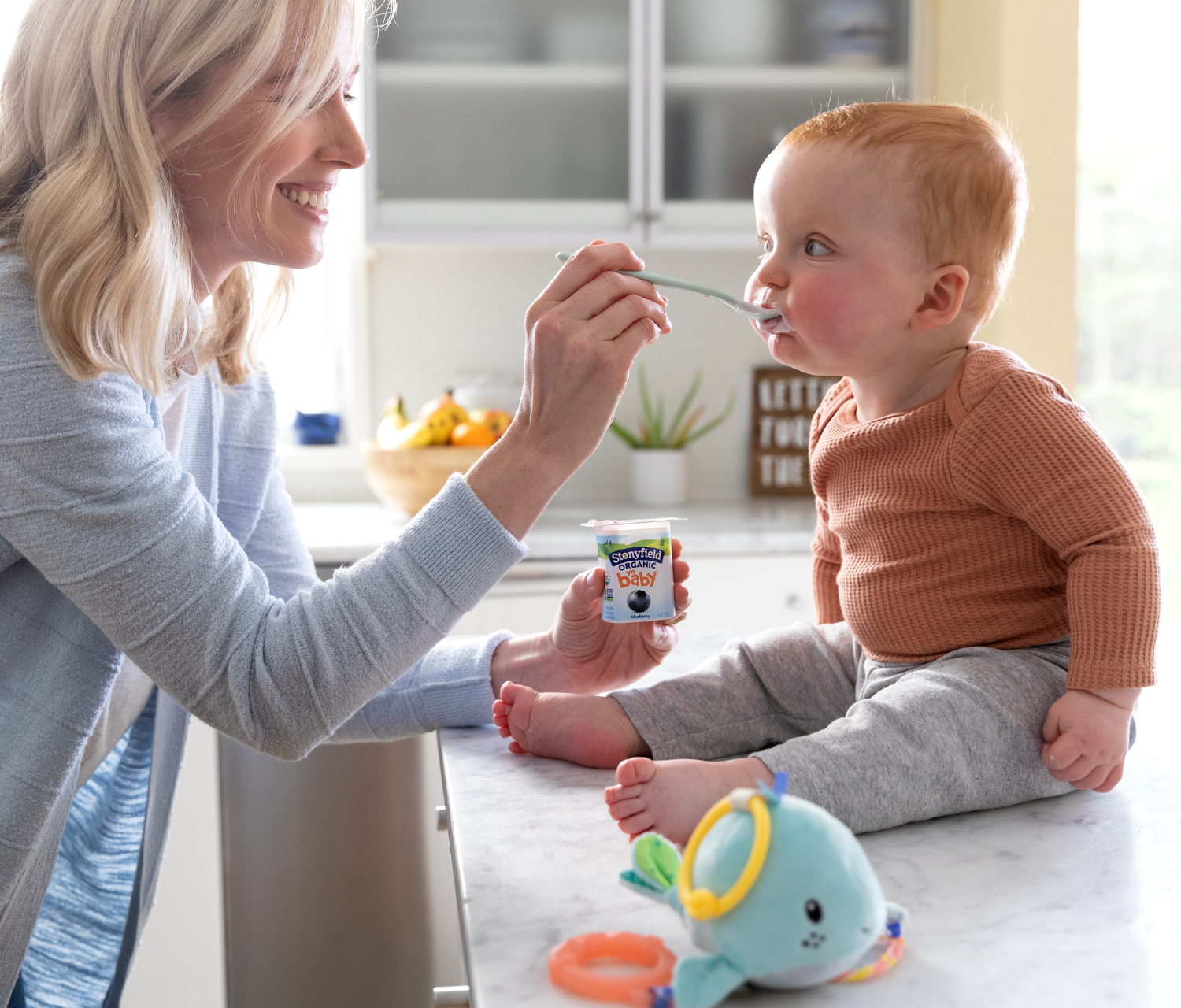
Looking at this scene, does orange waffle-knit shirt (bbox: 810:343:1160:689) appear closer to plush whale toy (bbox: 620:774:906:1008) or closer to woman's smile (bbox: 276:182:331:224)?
plush whale toy (bbox: 620:774:906:1008)

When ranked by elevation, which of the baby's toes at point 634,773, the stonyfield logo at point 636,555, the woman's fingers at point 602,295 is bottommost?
the baby's toes at point 634,773

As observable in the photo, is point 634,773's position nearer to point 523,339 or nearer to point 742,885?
point 742,885

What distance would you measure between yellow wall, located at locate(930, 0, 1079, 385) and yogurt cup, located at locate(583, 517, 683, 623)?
1925 mm

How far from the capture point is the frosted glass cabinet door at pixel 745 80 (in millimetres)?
2629

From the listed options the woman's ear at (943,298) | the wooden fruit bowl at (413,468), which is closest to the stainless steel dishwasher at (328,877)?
the wooden fruit bowl at (413,468)

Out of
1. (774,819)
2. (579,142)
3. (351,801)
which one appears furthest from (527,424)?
(579,142)

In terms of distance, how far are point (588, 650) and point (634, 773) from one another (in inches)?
13.7

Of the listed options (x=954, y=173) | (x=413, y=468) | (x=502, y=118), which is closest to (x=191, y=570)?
(x=954, y=173)

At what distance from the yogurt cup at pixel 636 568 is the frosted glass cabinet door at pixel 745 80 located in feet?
5.91

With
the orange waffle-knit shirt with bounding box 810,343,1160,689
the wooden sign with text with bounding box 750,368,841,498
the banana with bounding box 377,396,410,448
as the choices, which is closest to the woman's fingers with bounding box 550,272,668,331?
the orange waffle-knit shirt with bounding box 810,343,1160,689

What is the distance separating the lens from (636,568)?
0.94 m

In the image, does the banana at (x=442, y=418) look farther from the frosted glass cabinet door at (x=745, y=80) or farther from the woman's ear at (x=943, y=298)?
the woman's ear at (x=943, y=298)

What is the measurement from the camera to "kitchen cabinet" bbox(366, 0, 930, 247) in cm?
257

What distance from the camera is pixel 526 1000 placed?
544mm
